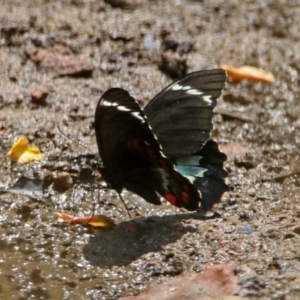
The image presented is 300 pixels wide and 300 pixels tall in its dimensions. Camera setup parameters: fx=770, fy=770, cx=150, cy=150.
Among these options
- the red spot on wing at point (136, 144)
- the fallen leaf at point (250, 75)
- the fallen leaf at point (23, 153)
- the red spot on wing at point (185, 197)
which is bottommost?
the red spot on wing at point (185, 197)

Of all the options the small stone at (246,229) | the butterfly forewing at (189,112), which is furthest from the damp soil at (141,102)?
the butterfly forewing at (189,112)

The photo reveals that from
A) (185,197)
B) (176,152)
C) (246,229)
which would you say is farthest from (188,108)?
(246,229)

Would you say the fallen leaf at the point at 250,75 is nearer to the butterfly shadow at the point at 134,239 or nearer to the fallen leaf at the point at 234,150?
the fallen leaf at the point at 234,150

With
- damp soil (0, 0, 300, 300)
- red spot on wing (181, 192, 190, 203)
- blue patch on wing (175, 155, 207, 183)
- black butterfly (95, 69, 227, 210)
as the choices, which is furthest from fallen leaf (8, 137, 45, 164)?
red spot on wing (181, 192, 190, 203)

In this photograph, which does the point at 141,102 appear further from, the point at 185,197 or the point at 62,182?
the point at 185,197

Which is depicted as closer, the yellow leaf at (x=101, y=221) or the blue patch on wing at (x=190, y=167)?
the yellow leaf at (x=101, y=221)
